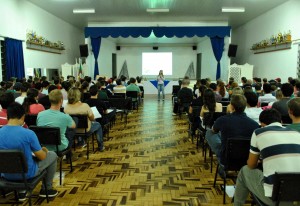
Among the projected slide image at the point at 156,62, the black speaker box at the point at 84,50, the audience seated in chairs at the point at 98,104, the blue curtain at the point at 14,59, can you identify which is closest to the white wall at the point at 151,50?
the projected slide image at the point at 156,62

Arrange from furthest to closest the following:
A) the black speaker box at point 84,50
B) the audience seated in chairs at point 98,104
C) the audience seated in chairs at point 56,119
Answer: the black speaker box at point 84,50 → the audience seated in chairs at point 98,104 → the audience seated in chairs at point 56,119

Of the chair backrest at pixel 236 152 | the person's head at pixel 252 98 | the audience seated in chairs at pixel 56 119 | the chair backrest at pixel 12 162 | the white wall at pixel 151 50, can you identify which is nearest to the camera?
the chair backrest at pixel 12 162

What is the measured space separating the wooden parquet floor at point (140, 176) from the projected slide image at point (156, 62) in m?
12.2

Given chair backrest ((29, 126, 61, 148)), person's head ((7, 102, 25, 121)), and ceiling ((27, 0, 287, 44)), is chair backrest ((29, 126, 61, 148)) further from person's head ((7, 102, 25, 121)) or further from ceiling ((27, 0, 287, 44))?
ceiling ((27, 0, 287, 44))

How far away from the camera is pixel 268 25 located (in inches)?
431

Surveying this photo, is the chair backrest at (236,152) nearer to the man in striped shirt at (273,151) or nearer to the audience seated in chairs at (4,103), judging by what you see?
the man in striped shirt at (273,151)

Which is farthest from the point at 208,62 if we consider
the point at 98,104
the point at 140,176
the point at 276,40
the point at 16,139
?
the point at 16,139

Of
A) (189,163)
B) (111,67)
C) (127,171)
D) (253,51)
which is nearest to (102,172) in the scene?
(127,171)

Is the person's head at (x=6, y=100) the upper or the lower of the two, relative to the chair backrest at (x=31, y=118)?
upper

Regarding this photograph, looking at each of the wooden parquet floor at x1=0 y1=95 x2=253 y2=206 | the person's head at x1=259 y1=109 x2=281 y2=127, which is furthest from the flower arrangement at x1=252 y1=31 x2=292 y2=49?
the person's head at x1=259 y1=109 x2=281 y2=127

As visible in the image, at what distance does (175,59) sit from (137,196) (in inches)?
616

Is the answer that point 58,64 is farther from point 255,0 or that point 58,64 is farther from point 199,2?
point 255,0

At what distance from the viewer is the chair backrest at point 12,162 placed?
2189mm

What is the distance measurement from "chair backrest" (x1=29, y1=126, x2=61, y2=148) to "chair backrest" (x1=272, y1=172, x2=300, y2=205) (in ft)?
7.31
